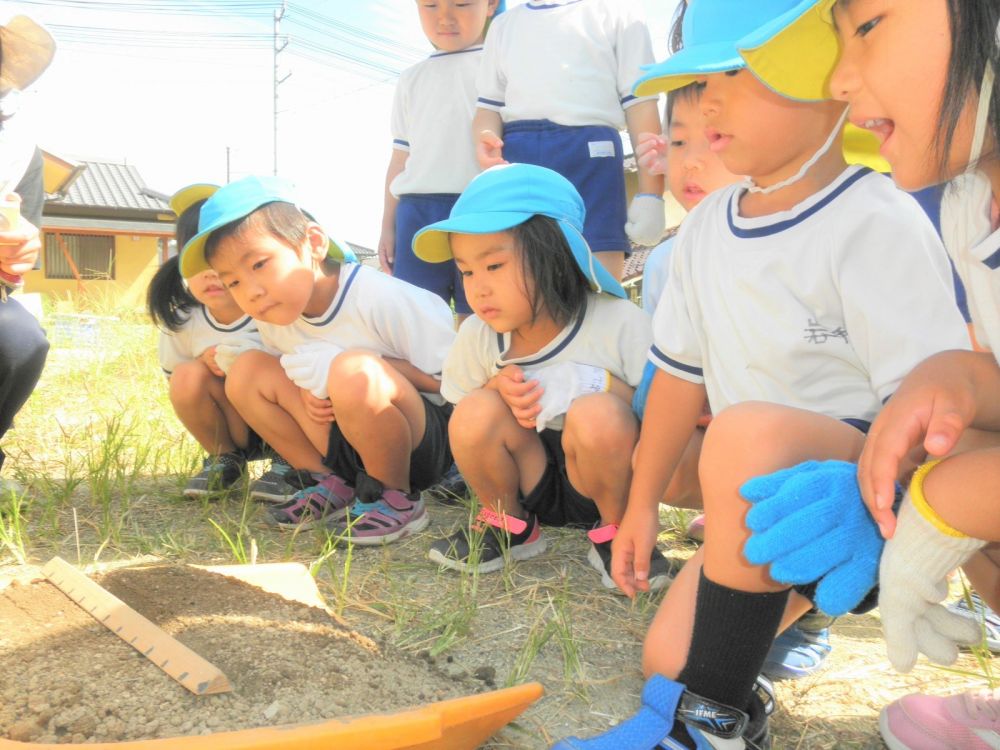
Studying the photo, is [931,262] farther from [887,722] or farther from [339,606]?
[339,606]

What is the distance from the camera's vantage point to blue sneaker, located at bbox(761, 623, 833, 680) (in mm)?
1503

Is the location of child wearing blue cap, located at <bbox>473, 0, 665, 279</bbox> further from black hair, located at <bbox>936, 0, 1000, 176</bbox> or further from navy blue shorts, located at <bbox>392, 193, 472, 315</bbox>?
black hair, located at <bbox>936, 0, 1000, 176</bbox>

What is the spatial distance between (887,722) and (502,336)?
115 centimetres

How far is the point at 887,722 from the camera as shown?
1304mm

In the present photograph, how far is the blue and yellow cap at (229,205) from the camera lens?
2.22m

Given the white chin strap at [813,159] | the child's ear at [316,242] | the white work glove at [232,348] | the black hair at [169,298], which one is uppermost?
the white chin strap at [813,159]

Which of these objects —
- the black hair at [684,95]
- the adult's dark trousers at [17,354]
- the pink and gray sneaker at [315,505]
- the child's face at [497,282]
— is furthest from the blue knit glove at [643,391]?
the adult's dark trousers at [17,354]

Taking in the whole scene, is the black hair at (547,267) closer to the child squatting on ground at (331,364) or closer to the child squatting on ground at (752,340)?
the child squatting on ground at (752,340)

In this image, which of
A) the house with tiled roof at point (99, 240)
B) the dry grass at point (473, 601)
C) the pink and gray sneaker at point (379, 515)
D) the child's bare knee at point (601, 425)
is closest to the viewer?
the dry grass at point (473, 601)

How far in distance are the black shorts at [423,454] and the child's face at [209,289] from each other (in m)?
0.56

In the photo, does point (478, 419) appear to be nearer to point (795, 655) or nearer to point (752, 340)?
point (752, 340)

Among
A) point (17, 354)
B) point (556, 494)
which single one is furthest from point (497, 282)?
point (17, 354)

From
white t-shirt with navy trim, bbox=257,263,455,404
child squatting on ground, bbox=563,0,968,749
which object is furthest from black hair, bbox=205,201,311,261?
child squatting on ground, bbox=563,0,968,749

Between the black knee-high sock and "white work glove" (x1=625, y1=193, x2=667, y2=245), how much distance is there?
1.43 metres
